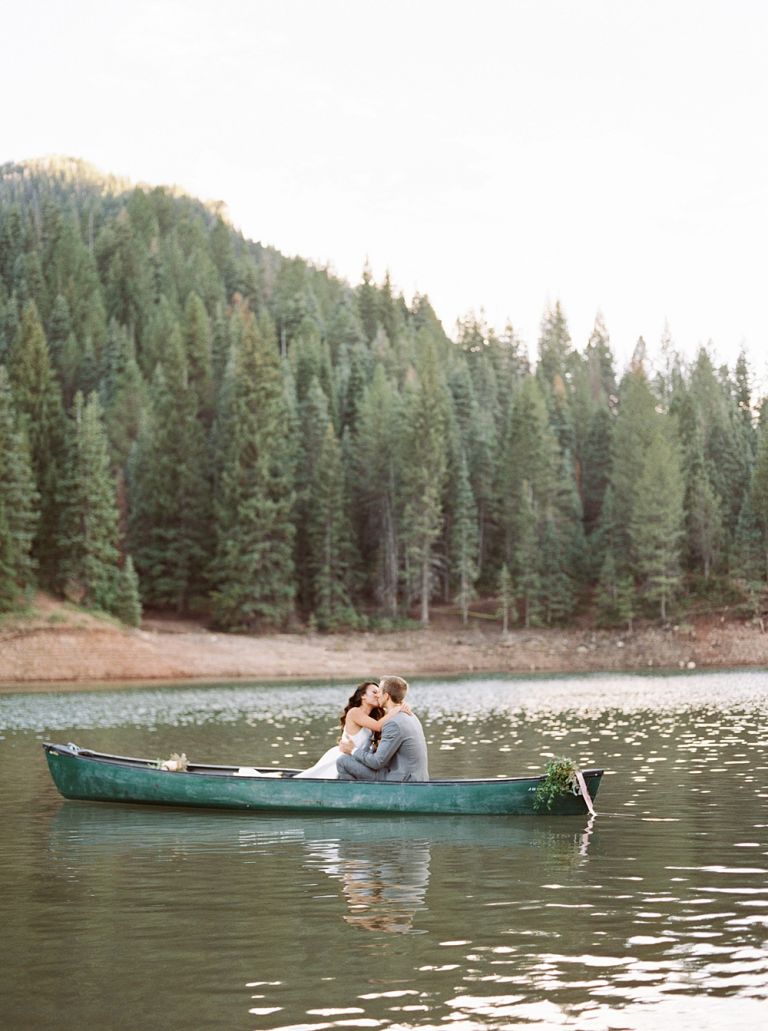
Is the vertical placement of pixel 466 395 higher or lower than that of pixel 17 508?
higher

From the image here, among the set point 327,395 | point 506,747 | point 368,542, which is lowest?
point 506,747

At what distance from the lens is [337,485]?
3585 inches

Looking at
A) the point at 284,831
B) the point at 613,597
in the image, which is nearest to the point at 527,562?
the point at 613,597

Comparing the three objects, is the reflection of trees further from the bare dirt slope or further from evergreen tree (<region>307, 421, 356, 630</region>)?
evergreen tree (<region>307, 421, 356, 630</region>)

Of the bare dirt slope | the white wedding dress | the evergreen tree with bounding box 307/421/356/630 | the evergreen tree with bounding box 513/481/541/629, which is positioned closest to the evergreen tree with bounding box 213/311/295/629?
the evergreen tree with bounding box 307/421/356/630

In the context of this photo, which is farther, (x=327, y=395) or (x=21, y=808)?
(x=327, y=395)

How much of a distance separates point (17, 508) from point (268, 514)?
68.0 feet

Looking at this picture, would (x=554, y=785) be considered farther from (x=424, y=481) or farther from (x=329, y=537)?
(x=424, y=481)

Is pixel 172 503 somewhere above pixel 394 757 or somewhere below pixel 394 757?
above

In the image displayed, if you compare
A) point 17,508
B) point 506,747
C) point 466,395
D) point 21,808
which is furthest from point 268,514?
point 21,808

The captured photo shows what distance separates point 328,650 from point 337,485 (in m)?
17.7

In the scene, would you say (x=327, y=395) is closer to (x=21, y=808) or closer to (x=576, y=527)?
(x=576, y=527)

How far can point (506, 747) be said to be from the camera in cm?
2772

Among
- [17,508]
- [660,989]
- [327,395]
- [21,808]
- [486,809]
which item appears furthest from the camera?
[327,395]
